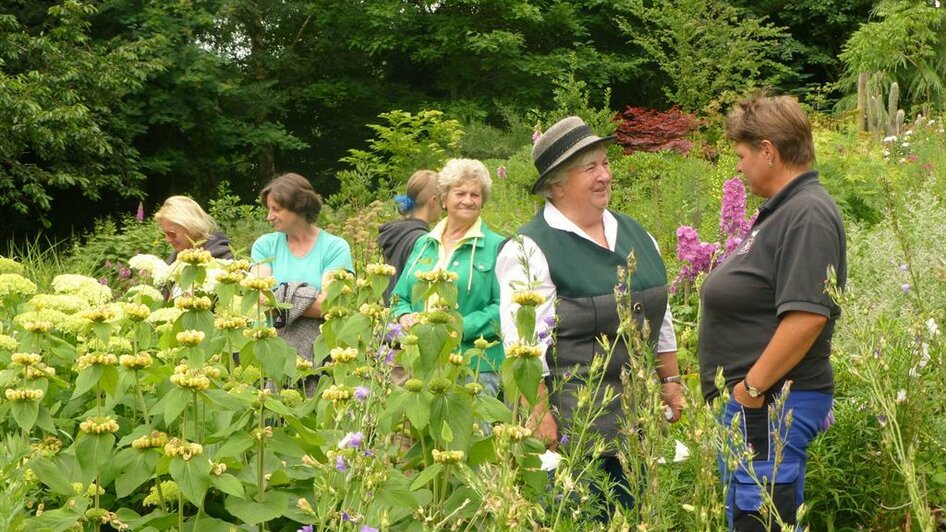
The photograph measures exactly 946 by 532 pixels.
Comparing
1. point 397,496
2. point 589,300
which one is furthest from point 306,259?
point 397,496

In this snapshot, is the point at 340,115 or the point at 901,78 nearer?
the point at 901,78

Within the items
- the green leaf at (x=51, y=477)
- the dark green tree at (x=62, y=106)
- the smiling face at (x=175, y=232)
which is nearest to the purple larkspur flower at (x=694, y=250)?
the smiling face at (x=175, y=232)

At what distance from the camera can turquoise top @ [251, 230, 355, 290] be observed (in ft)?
16.4

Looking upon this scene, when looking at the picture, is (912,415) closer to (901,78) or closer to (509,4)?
(901,78)

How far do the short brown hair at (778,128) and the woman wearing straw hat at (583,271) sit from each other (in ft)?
1.95

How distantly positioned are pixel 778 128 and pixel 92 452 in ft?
6.61

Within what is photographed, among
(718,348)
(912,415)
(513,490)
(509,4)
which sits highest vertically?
(509,4)

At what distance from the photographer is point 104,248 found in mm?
10250

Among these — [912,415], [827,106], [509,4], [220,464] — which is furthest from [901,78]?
[220,464]

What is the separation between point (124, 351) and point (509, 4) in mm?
21116

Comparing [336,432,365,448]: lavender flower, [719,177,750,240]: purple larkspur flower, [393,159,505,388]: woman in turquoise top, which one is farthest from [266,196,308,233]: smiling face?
[336,432,365,448]: lavender flower

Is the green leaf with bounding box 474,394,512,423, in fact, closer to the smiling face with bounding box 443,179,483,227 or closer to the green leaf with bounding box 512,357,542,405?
the green leaf with bounding box 512,357,542,405

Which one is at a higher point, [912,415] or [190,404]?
[190,404]

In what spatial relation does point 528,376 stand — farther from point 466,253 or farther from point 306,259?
point 306,259
